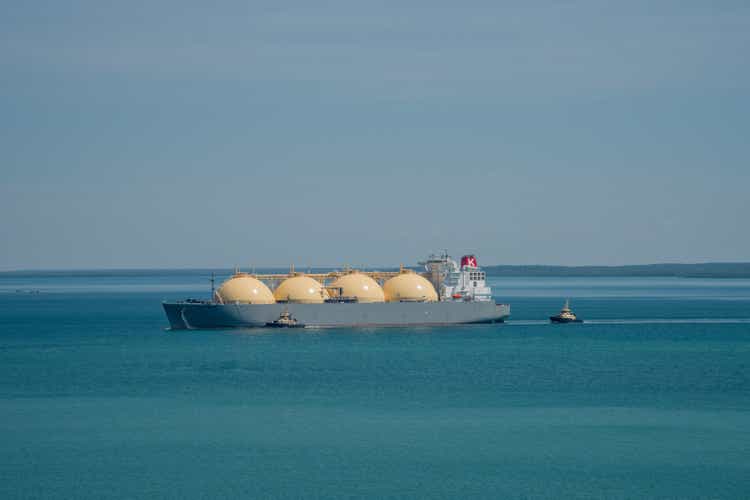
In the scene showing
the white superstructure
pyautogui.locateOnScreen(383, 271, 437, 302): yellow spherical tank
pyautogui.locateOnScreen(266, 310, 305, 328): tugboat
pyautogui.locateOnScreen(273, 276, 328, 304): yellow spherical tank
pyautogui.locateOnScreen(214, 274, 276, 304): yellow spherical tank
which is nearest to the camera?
pyautogui.locateOnScreen(214, 274, 276, 304): yellow spherical tank

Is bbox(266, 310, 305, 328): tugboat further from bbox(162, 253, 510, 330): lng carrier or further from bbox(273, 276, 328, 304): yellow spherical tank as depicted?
bbox(273, 276, 328, 304): yellow spherical tank

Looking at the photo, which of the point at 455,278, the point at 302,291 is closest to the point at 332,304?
the point at 302,291

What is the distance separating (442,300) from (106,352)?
29554 mm

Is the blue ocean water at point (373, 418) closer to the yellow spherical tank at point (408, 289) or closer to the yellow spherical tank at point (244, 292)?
the yellow spherical tank at point (244, 292)

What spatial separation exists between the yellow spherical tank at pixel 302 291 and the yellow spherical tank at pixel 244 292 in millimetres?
1691

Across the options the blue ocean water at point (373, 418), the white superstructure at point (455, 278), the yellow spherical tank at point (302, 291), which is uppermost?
the white superstructure at point (455, 278)

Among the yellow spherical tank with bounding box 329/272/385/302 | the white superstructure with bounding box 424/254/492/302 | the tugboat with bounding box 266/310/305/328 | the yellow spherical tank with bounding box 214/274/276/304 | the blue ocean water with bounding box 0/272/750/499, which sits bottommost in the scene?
the blue ocean water with bounding box 0/272/750/499

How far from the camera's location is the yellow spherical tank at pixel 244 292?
259 ft

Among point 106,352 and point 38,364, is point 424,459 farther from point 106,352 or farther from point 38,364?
point 106,352

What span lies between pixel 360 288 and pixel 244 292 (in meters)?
8.92

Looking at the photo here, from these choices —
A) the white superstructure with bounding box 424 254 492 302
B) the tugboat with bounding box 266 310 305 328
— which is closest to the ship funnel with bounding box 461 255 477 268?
the white superstructure with bounding box 424 254 492 302

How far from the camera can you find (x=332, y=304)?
80.8 metres

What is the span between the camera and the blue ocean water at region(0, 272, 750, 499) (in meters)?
31.4

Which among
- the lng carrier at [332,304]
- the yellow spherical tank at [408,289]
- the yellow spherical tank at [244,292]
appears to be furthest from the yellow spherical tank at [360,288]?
the yellow spherical tank at [244,292]
